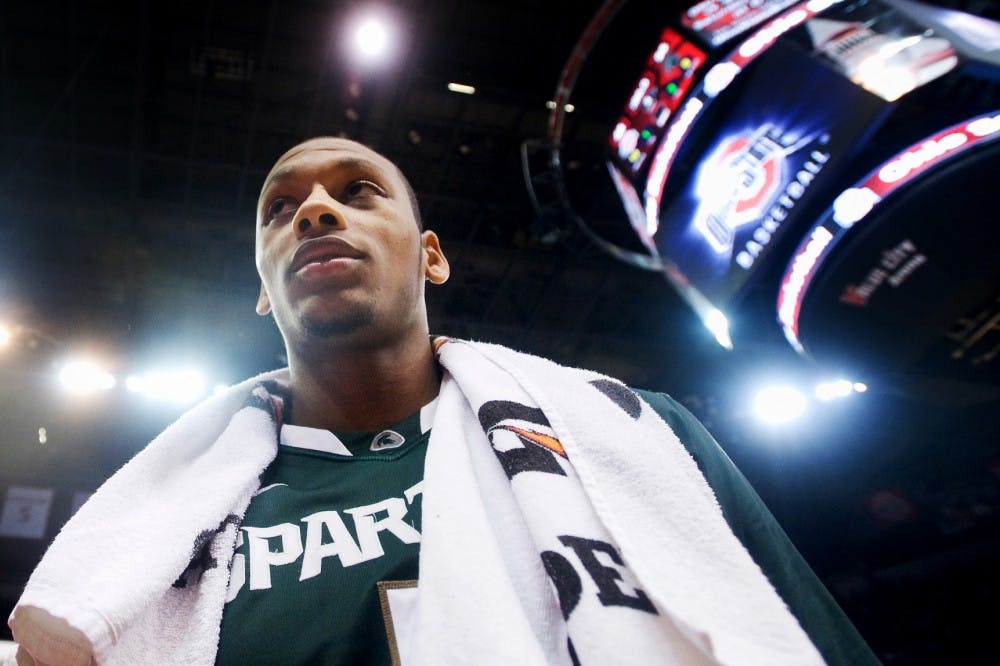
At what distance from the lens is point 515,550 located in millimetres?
1133

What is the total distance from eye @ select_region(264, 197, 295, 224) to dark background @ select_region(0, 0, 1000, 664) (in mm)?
6241

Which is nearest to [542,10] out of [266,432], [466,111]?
[466,111]

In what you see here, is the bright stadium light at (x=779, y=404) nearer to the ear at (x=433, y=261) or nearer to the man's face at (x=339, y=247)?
the ear at (x=433, y=261)

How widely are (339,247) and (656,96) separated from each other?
3810mm

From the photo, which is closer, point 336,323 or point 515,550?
point 515,550

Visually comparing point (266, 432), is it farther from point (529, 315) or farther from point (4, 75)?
point (529, 315)

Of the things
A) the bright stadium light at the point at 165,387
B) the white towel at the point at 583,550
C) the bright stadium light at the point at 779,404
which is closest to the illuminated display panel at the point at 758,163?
the white towel at the point at 583,550

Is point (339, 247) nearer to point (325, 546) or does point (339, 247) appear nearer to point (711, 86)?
point (325, 546)

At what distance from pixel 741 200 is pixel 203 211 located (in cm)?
813

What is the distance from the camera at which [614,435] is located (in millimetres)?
1269

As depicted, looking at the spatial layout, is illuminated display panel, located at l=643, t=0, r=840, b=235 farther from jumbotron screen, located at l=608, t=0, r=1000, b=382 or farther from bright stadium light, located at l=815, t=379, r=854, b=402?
bright stadium light, located at l=815, t=379, r=854, b=402

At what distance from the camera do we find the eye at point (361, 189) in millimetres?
1877

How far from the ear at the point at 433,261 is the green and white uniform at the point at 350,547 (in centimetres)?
63

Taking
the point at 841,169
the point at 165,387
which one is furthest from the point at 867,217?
the point at 165,387
